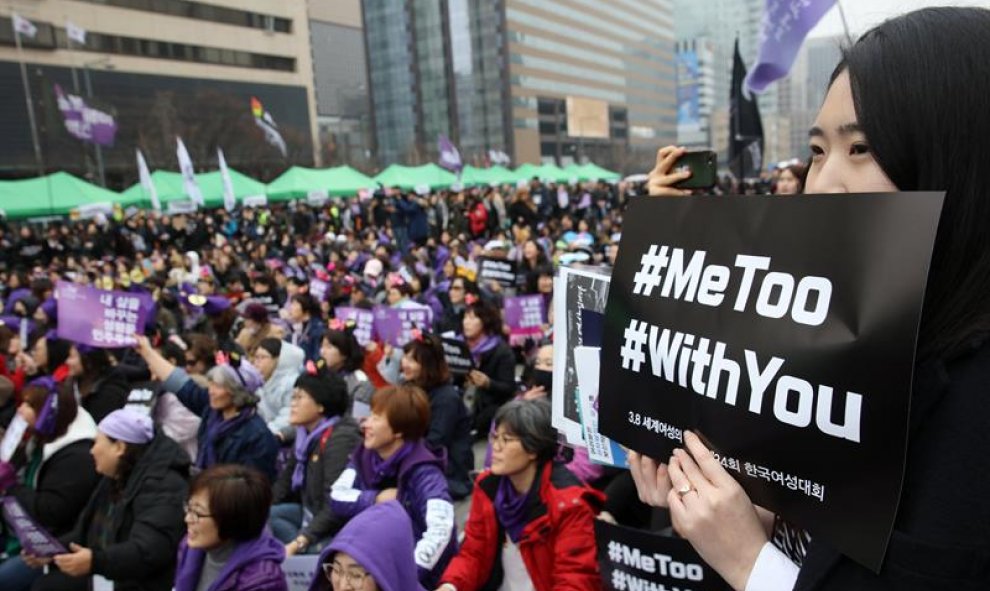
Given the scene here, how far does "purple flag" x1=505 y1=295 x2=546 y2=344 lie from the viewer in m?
7.80


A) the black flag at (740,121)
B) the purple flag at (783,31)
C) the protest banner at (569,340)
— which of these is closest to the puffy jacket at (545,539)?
the protest banner at (569,340)

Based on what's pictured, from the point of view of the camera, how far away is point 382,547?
8.61 ft

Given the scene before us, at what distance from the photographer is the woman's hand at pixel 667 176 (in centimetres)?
168

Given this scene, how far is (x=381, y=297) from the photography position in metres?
9.88

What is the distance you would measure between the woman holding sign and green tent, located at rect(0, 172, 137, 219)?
23.1 metres

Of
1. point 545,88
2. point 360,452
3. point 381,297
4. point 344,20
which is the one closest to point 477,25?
point 545,88

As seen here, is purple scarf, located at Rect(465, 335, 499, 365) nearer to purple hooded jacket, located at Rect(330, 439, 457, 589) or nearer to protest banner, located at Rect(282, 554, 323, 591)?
purple hooded jacket, located at Rect(330, 439, 457, 589)

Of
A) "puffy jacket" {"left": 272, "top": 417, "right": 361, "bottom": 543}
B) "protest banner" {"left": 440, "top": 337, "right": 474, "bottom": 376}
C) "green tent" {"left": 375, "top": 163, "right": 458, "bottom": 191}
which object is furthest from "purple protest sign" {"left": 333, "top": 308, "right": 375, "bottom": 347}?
"green tent" {"left": 375, "top": 163, "right": 458, "bottom": 191}

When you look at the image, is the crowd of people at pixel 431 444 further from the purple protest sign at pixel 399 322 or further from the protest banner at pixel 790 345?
the purple protest sign at pixel 399 322

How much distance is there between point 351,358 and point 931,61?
567 centimetres

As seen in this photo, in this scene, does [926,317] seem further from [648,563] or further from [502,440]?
[502,440]

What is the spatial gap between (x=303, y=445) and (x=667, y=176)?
3637mm

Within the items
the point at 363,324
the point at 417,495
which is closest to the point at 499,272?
the point at 363,324

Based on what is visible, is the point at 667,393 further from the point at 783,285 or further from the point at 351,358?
the point at 351,358
